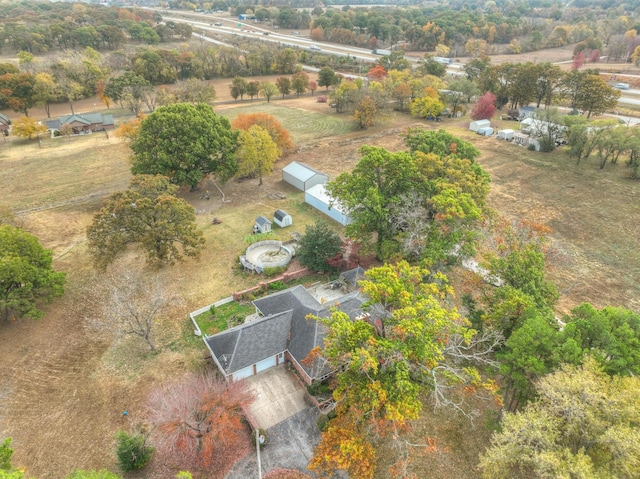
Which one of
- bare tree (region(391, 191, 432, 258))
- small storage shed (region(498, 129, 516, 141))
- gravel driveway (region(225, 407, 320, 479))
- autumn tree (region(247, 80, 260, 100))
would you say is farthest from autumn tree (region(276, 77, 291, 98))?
gravel driveway (region(225, 407, 320, 479))

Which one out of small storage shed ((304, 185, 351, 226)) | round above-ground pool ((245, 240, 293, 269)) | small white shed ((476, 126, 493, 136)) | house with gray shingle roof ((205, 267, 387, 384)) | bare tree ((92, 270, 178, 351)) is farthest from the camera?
small white shed ((476, 126, 493, 136))

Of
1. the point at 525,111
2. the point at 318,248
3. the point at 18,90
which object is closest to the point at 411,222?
the point at 318,248

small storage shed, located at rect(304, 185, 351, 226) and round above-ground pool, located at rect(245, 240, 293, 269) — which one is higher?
small storage shed, located at rect(304, 185, 351, 226)

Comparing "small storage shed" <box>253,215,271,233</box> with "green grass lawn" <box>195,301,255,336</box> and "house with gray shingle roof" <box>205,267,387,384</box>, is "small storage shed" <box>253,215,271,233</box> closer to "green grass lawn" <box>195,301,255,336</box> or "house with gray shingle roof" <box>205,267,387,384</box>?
"green grass lawn" <box>195,301,255,336</box>

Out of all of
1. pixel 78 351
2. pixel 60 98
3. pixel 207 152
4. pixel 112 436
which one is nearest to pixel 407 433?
pixel 112 436

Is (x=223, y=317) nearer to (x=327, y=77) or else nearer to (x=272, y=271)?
(x=272, y=271)
